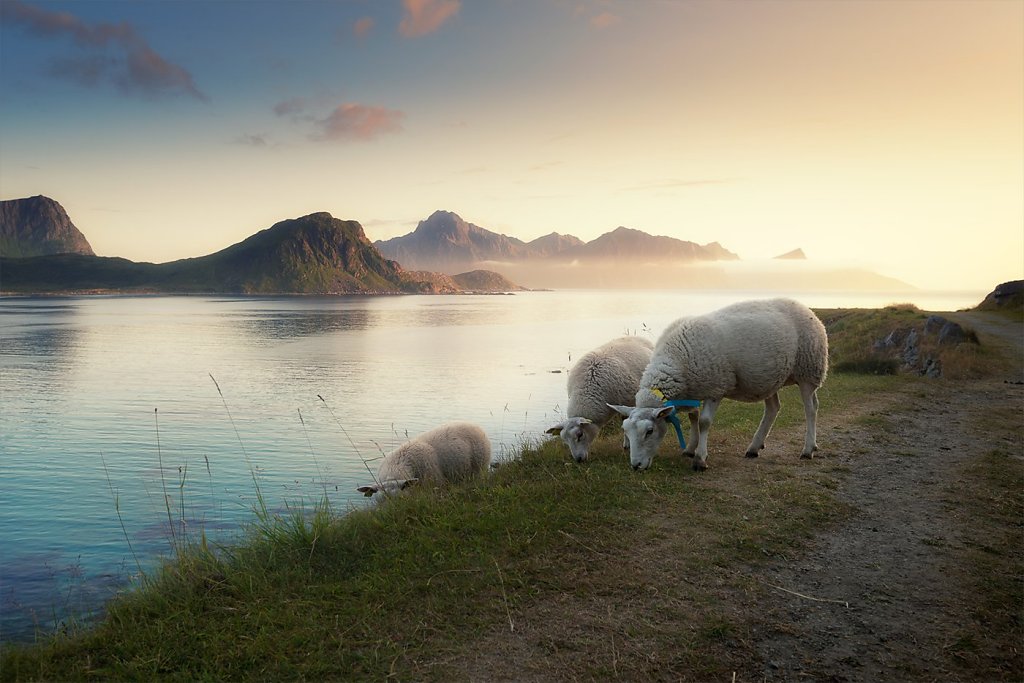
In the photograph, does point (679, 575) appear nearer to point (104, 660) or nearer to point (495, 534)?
point (495, 534)

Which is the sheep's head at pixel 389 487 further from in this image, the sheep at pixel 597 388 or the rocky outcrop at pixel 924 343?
the rocky outcrop at pixel 924 343

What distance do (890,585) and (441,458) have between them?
8.61 metres

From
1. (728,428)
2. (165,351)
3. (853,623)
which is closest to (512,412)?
(728,428)

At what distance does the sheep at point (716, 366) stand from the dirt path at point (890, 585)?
220 cm

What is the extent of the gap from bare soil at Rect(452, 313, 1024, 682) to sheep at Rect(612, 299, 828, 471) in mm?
2168

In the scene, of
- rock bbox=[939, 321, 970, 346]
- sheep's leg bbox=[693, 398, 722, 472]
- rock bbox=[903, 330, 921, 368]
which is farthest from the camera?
rock bbox=[939, 321, 970, 346]

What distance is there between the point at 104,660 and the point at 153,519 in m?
9.15

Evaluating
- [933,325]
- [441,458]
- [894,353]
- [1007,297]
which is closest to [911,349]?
[894,353]

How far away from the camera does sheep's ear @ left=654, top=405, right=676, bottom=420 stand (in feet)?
31.7

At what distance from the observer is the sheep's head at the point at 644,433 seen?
9.80 metres

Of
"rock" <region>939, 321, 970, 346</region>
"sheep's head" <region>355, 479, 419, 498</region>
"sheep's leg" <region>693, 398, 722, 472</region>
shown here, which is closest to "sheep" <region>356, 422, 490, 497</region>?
"sheep's head" <region>355, 479, 419, 498</region>

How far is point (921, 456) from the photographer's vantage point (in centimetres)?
1157

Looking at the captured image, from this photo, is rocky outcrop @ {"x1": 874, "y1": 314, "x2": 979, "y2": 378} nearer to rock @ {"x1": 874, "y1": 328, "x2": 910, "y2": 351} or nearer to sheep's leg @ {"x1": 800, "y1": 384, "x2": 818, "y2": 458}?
rock @ {"x1": 874, "y1": 328, "x2": 910, "y2": 351}

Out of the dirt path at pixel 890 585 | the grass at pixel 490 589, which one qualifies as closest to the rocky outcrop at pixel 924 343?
the dirt path at pixel 890 585
